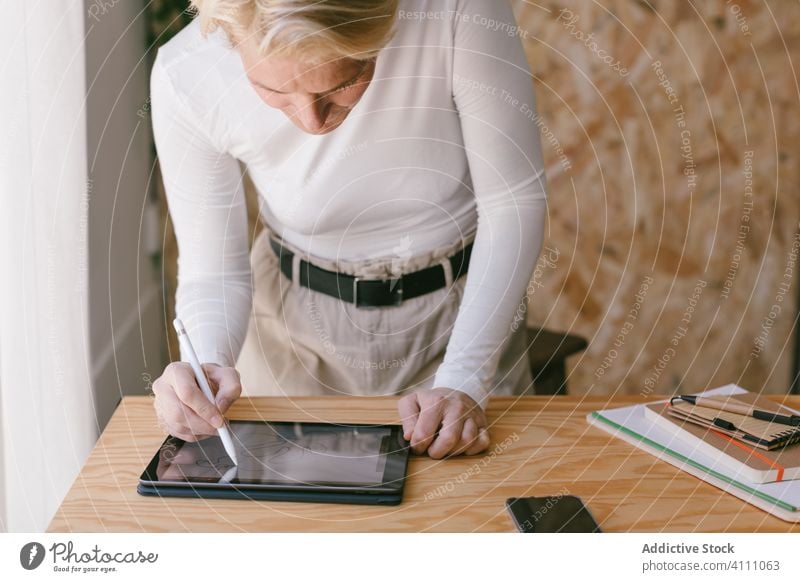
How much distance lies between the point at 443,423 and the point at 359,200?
25cm

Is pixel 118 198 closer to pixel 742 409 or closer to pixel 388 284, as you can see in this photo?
pixel 388 284

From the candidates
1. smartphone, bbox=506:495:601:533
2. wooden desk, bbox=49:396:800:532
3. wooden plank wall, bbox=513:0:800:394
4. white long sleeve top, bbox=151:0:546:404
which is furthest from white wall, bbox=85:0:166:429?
wooden plank wall, bbox=513:0:800:394

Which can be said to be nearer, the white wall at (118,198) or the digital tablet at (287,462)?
the digital tablet at (287,462)

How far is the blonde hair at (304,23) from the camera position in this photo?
0.64 meters

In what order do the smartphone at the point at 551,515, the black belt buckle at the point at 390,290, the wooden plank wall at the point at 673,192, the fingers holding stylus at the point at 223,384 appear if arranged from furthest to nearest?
the wooden plank wall at the point at 673,192 → the black belt buckle at the point at 390,290 → the fingers holding stylus at the point at 223,384 → the smartphone at the point at 551,515

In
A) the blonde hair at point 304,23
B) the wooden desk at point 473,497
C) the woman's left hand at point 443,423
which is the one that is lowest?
the wooden desk at point 473,497

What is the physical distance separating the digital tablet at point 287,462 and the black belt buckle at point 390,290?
19 cm

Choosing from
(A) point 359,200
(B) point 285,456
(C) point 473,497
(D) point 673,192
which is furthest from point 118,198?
(D) point 673,192

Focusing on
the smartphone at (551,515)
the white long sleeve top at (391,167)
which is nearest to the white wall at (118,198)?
the white long sleeve top at (391,167)

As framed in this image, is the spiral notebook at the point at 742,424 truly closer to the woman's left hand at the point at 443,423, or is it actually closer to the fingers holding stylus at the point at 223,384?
the woman's left hand at the point at 443,423

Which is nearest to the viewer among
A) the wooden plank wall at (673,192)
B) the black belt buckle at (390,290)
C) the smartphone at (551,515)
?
the smartphone at (551,515)

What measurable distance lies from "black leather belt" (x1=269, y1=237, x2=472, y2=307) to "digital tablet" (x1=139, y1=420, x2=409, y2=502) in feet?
0.62

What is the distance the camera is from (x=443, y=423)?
701 mm

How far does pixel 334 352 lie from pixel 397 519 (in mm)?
330
